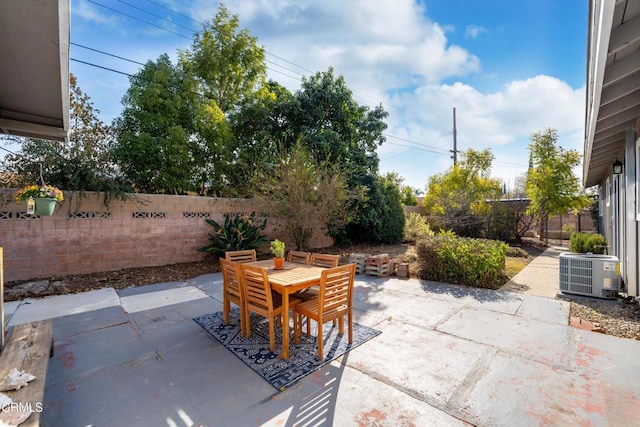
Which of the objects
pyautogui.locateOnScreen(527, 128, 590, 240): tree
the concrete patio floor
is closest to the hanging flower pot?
the concrete patio floor

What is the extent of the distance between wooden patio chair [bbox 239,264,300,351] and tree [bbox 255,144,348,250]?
4.82 meters

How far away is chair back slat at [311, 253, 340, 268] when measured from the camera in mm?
4086

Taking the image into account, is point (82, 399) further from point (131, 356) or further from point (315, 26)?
point (315, 26)

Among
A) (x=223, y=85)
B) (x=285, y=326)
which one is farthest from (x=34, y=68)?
(x=223, y=85)

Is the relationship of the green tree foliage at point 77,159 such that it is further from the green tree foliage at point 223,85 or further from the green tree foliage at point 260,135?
the green tree foliage at point 260,135

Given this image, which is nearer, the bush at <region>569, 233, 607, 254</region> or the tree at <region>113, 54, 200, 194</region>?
the tree at <region>113, 54, 200, 194</region>

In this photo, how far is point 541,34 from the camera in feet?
17.1

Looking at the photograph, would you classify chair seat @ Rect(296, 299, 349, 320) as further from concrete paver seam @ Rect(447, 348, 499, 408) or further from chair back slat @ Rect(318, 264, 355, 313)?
concrete paver seam @ Rect(447, 348, 499, 408)

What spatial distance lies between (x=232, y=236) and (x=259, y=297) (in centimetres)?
457

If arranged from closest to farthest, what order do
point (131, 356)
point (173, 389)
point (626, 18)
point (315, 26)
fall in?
1. point (626, 18)
2. point (173, 389)
3. point (131, 356)
4. point (315, 26)

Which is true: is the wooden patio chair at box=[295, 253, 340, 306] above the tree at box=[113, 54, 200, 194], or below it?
below

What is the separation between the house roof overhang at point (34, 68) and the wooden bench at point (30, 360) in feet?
Result: 7.46

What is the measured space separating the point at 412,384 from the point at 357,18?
22.6 ft

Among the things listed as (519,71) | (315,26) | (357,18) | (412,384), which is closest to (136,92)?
(315,26)
